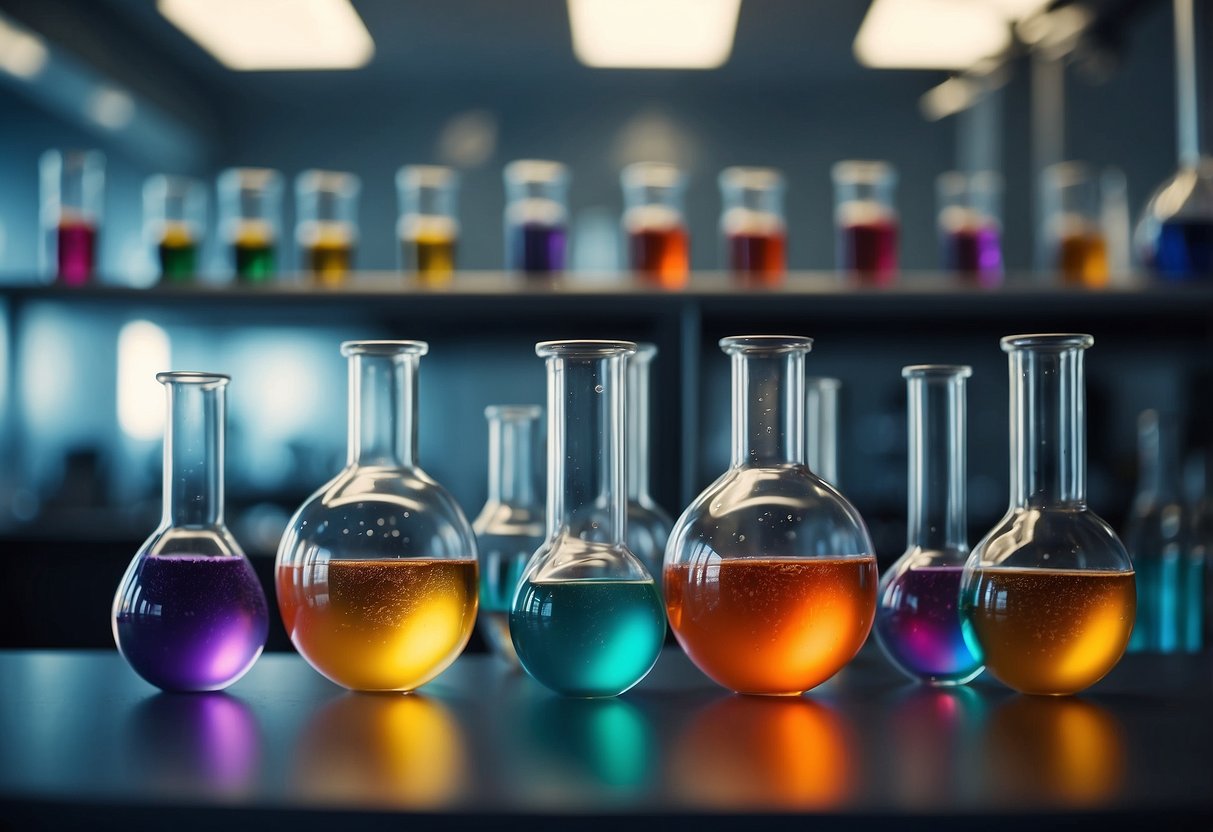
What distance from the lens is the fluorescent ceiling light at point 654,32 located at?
10.9ft

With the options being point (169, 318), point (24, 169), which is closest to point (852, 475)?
point (169, 318)

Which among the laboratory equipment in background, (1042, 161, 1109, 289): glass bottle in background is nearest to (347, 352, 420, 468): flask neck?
the laboratory equipment in background

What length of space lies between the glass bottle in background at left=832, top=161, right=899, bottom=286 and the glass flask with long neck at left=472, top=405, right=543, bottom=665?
68.7 inches

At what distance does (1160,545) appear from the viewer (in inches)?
60.0

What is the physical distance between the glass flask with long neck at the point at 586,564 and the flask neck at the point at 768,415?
83 mm

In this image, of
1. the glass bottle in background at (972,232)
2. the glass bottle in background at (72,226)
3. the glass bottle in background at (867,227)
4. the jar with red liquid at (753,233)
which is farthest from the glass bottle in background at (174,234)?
the glass bottle in background at (972,232)

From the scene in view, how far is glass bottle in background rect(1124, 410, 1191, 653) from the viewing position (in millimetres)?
1477

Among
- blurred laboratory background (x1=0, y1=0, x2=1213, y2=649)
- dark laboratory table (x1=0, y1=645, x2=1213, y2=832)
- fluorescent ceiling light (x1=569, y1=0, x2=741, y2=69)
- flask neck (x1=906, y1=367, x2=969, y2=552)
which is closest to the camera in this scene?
dark laboratory table (x1=0, y1=645, x2=1213, y2=832)

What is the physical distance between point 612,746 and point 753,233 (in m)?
2.11

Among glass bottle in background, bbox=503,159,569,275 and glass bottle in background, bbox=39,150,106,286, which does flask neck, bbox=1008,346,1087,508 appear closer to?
glass bottle in background, bbox=503,159,569,275

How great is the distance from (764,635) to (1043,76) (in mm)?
3702

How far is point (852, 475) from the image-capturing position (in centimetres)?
409

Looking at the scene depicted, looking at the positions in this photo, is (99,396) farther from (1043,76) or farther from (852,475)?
(1043,76)

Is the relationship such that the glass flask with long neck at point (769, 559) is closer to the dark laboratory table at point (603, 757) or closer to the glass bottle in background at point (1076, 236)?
the dark laboratory table at point (603, 757)
